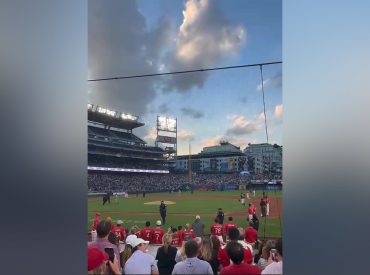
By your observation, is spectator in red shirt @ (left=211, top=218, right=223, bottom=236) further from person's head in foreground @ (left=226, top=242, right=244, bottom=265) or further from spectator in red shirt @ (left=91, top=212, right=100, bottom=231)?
spectator in red shirt @ (left=91, top=212, right=100, bottom=231)

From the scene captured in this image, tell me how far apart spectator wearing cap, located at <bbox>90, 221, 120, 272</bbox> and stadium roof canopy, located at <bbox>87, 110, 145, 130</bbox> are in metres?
0.80

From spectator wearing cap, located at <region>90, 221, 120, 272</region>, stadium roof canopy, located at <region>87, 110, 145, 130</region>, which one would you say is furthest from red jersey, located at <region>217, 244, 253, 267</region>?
stadium roof canopy, located at <region>87, 110, 145, 130</region>

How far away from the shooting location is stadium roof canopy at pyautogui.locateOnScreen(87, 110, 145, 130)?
11.8ft

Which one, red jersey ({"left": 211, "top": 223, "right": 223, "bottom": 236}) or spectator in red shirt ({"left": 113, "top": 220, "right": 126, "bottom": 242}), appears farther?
spectator in red shirt ({"left": 113, "top": 220, "right": 126, "bottom": 242})

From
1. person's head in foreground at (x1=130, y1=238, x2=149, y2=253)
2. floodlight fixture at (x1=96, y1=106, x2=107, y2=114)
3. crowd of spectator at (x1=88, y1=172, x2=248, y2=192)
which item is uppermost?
floodlight fixture at (x1=96, y1=106, x2=107, y2=114)

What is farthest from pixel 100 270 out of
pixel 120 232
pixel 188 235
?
pixel 188 235

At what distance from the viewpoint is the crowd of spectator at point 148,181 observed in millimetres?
3529

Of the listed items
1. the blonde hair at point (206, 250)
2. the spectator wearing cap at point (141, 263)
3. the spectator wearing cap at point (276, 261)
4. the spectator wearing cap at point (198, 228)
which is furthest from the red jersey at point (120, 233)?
the spectator wearing cap at point (276, 261)

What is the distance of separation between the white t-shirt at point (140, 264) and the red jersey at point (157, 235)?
1.17 ft
